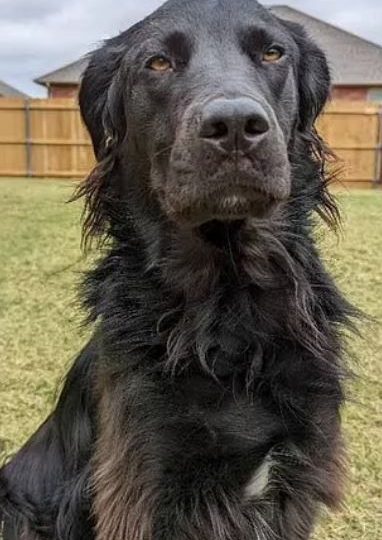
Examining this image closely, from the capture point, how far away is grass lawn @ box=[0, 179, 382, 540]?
127 inches

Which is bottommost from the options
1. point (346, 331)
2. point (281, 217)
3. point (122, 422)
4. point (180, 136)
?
point (122, 422)

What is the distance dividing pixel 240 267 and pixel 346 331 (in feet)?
1.51

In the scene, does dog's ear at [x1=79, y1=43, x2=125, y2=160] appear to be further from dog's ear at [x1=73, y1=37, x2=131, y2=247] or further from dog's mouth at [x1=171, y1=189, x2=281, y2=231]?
dog's mouth at [x1=171, y1=189, x2=281, y2=231]

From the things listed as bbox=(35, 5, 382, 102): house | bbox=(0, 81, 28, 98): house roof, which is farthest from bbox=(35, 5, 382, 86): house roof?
bbox=(0, 81, 28, 98): house roof

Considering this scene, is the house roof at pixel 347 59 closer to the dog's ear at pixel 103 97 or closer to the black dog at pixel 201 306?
the dog's ear at pixel 103 97

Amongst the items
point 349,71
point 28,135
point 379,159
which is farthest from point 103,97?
point 349,71

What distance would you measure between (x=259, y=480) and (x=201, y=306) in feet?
1.73

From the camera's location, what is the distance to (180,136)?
1947 millimetres

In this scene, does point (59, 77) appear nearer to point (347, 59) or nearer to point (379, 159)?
point (347, 59)

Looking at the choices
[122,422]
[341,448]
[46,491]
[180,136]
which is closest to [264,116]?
[180,136]

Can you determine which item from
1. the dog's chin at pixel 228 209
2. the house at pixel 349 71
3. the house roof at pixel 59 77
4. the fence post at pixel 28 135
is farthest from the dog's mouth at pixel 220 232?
the house roof at pixel 59 77

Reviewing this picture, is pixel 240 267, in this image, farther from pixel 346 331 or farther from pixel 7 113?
pixel 7 113

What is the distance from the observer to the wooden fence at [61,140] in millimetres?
17016

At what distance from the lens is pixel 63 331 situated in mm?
5391
